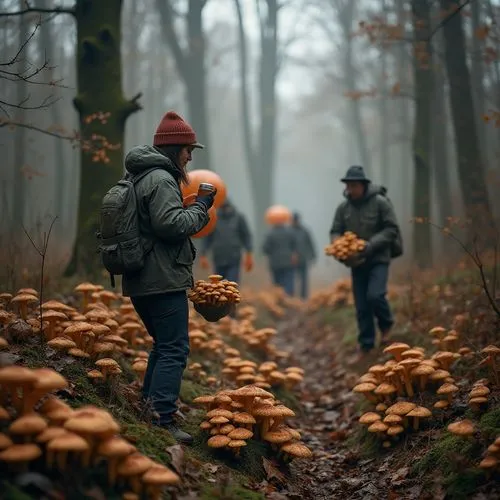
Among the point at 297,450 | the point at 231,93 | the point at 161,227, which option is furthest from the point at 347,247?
the point at 231,93

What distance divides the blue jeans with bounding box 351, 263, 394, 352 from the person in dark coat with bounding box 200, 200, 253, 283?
388 cm

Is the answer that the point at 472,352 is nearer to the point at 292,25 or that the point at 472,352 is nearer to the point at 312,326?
the point at 312,326

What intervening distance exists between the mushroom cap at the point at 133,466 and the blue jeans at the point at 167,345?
1.17 metres

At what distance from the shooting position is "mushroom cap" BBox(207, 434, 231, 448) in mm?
4477

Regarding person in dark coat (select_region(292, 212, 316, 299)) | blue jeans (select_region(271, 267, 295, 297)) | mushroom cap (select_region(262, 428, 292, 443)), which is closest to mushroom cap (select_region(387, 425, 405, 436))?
mushroom cap (select_region(262, 428, 292, 443))

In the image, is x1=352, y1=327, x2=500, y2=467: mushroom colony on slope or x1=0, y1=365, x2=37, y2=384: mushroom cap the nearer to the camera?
x1=0, y1=365, x2=37, y2=384: mushroom cap

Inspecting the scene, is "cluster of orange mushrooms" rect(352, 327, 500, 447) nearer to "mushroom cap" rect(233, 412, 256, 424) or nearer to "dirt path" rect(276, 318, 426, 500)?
"dirt path" rect(276, 318, 426, 500)

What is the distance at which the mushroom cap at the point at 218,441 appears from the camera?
448 cm

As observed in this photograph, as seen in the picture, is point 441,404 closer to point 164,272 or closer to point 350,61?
point 164,272

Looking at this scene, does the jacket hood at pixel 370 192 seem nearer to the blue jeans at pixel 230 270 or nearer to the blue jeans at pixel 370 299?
the blue jeans at pixel 370 299

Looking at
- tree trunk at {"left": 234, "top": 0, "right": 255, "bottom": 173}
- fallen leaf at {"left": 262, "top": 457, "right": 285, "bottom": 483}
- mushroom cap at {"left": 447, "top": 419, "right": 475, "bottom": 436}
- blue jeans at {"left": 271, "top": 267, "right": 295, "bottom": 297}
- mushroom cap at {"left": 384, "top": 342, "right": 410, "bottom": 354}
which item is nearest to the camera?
mushroom cap at {"left": 447, "top": 419, "right": 475, "bottom": 436}

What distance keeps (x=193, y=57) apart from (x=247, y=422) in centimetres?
1688

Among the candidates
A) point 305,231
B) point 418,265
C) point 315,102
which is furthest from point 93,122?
point 315,102

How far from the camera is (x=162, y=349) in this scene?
4664mm
